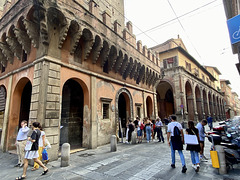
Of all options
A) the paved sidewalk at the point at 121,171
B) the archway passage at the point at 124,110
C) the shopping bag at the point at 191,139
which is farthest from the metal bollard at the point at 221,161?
the archway passage at the point at 124,110

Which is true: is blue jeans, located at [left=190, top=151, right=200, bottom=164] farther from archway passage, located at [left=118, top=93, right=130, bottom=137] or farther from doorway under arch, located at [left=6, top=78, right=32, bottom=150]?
doorway under arch, located at [left=6, top=78, right=32, bottom=150]

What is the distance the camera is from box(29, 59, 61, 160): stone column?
20.3 feet

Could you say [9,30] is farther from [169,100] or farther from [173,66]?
[169,100]

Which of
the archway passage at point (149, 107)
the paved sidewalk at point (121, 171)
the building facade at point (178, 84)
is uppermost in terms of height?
the building facade at point (178, 84)

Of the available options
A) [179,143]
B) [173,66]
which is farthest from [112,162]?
[173,66]

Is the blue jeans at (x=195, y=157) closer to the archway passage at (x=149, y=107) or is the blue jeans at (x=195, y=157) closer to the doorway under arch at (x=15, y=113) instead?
the doorway under arch at (x=15, y=113)

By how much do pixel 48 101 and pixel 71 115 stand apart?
3.21 m

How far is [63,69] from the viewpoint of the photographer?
7344mm

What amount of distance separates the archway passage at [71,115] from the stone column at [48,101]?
266 cm

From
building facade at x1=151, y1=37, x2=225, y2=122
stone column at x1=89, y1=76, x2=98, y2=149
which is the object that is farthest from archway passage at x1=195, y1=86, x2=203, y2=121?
stone column at x1=89, y1=76, x2=98, y2=149

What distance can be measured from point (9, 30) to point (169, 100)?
94.7ft

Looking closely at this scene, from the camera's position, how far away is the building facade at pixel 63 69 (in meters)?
6.54

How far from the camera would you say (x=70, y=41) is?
7992mm

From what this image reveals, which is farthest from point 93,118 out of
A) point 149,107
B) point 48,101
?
point 149,107
